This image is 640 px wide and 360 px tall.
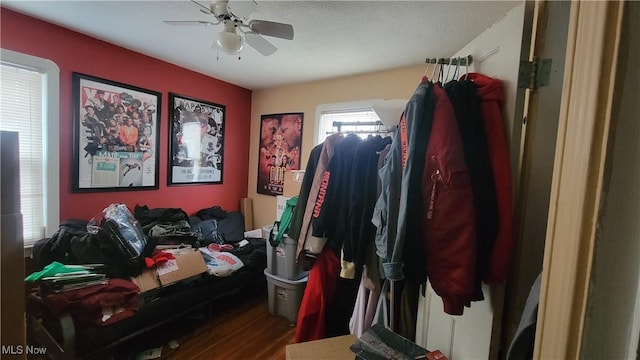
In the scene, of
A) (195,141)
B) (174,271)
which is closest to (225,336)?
(174,271)

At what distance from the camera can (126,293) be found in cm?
176

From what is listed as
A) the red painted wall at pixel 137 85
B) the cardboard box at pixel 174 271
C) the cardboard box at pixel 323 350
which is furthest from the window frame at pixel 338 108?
the cardboard box at pixel 323 350

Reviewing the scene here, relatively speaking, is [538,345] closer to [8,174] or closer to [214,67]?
[8,174]

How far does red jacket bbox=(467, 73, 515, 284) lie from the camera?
0.86 meters

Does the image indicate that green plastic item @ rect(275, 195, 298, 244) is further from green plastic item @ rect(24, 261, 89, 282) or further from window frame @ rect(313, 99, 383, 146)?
green plastic item @ rect(24, 261, 89, 282)

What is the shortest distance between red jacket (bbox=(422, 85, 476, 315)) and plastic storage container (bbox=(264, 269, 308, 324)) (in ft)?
5.91

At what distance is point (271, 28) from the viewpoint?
1.68m

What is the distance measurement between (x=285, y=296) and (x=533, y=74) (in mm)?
2384

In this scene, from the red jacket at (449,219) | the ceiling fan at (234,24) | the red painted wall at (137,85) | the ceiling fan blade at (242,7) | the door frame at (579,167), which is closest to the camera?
the door frame at (579,167)

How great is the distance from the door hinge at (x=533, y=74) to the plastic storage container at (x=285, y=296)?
2164 mm

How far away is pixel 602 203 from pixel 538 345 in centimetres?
29

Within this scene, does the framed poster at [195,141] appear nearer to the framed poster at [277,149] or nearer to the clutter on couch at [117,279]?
the framed poster at [277,149]

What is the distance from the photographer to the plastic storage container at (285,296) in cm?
248

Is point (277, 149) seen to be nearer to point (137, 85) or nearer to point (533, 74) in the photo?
point (137, 85)
